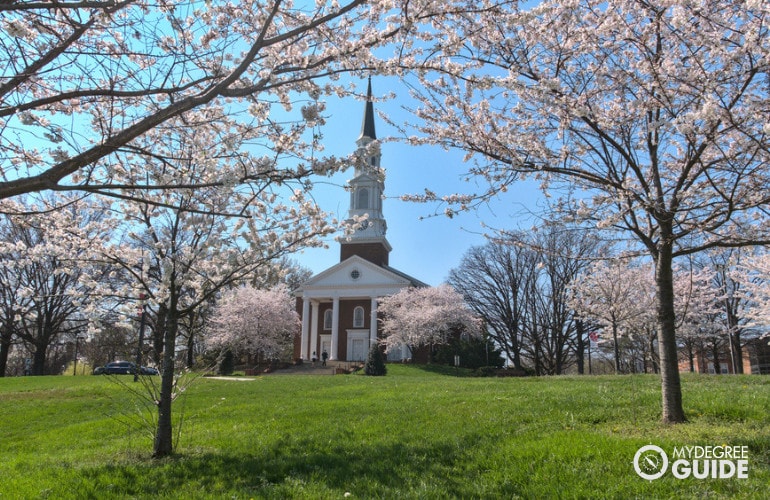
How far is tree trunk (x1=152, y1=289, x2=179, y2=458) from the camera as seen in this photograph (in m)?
6.25

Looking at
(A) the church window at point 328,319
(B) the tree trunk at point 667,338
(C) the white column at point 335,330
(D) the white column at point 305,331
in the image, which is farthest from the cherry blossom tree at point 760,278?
(A) the church window at point 328,319

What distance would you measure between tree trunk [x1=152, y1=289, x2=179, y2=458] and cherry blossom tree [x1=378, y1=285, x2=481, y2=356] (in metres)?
29.0

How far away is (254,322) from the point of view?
37.1m

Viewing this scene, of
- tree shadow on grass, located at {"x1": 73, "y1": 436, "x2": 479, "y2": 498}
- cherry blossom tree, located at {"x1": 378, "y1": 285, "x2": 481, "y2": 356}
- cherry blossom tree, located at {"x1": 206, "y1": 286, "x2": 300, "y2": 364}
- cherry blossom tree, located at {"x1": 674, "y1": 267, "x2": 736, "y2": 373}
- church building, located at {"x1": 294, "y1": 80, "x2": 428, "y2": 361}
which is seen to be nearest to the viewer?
tree shadow on grass, located at {"x1": 73, "y1": 436, "x2": 479, "y2": 498}

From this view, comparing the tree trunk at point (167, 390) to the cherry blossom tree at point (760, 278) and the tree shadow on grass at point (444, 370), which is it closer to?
the cherry blossom tree at point (760, 278)

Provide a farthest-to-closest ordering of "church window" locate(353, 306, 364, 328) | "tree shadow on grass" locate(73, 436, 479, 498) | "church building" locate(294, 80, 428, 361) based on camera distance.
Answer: "church window" locate(353, 306, 364, 328), "church building" locate(294, 80, 428, 361), "tree shadow on grass" locate(73, 436, 479, 498)

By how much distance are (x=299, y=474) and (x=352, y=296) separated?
36703mm

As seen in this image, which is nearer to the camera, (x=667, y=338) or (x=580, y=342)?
(x=667, y=338)

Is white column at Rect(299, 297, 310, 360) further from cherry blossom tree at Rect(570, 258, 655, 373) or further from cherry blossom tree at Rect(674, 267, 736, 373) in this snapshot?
cherry blossom tree at Rect(674, 267, 736, 373)

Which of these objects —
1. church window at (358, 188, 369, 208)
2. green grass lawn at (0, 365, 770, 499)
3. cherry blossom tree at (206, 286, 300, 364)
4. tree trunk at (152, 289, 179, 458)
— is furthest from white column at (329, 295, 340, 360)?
tree trunk at (152, 289, 179, 458)

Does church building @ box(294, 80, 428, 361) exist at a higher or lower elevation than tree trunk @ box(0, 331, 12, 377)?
higher

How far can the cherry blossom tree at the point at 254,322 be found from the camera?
36.7 meters

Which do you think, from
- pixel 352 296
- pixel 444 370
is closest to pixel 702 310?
pixel 444 370

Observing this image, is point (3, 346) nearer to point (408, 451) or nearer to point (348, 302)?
point (348, 302)
